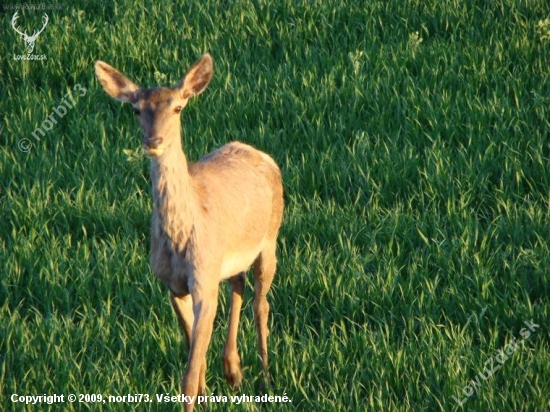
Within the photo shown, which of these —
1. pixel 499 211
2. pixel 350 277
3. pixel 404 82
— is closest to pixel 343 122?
pixel 404 82

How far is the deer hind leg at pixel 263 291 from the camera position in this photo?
6398 millimetres

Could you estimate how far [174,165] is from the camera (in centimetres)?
552

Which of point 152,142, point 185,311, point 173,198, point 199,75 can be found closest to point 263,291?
point 185,311

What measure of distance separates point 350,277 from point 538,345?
1.37 m

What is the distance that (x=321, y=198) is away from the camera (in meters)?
8.33

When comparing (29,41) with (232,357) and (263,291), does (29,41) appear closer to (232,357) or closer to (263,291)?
(263,291)

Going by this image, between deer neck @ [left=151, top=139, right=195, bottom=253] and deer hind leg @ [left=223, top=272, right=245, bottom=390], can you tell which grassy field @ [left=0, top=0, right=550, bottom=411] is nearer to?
deer hind leg @ [left=223, top=272, right=245, bottom=390]

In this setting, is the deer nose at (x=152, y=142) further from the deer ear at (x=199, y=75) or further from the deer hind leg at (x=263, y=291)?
the deer hind leg at (x=263, y=291)

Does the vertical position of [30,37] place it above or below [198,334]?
above

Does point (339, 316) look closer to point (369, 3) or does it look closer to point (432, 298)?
point (432, 298)

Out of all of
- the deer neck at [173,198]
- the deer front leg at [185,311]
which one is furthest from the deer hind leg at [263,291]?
the deer neck at [173,198]

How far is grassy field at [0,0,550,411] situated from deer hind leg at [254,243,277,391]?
0.10 meters

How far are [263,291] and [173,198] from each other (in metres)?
1.23

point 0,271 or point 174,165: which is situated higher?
point 174,165
